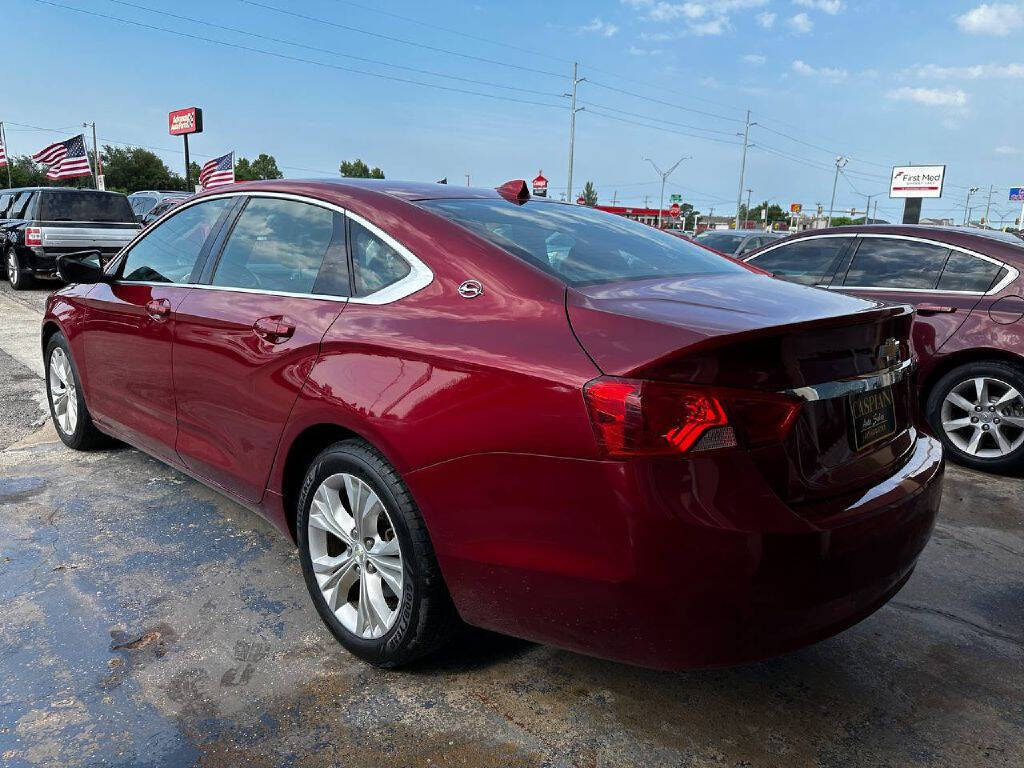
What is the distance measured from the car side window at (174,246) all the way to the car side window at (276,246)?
0.28m

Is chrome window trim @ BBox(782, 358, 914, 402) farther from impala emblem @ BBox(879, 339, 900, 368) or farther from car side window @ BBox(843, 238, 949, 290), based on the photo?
car side window @ BBox(843, 238, 949, 290)

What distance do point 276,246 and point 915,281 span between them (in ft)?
14.3

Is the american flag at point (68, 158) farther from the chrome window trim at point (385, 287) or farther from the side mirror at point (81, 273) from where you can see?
the chrome window trim at point (385, 287)

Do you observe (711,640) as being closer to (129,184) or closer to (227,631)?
(227,631)

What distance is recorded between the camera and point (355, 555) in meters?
2.62

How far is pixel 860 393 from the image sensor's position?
2203 millimetres

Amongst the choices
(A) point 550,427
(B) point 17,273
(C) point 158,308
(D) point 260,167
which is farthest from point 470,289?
(D) point 260,167

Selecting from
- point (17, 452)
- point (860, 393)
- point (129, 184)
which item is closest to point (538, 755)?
point (860, 393)

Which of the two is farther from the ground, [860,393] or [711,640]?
[860,393]

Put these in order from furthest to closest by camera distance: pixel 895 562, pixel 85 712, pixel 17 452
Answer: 1. pixel 17 452
2. pixel 85 712
3. pixel 895 562

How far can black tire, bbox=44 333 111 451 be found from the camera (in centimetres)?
458

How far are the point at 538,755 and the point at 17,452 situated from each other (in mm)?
4124

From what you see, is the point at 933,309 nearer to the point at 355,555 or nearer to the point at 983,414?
the point at 983,414

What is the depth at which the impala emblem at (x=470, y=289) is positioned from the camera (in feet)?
7.73
